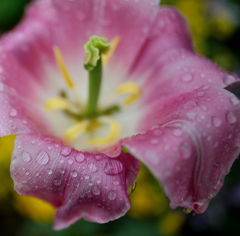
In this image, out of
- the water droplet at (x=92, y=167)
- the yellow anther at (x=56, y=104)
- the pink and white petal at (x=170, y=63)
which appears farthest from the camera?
the yellow anther at (x=56, y=104)

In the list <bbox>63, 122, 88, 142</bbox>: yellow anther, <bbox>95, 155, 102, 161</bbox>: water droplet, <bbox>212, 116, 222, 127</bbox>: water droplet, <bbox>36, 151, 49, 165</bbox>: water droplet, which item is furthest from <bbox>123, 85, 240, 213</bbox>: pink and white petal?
<bbox>63, 122, 88, 142</bbox>: yellow anther

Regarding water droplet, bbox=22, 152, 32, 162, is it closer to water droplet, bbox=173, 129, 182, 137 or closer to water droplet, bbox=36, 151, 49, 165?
water droplet, bbox=36, 151, 49, 165

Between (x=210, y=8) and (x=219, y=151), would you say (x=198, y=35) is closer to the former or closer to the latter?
(x=210, y=8)

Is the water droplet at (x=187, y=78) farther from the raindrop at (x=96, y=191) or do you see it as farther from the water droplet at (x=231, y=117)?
the raindrop at (x=96, y=191)

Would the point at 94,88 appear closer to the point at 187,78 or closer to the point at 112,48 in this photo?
the point at 112,48

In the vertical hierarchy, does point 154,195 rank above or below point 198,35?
below

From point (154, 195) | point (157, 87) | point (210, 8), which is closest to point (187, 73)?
point (157, 87)

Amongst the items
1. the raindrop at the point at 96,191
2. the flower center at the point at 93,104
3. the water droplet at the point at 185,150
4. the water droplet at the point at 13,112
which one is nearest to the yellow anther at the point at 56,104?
the flower center at the point at 93,104
